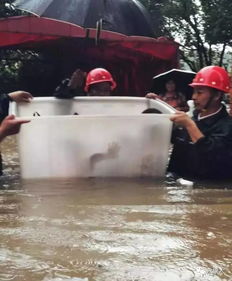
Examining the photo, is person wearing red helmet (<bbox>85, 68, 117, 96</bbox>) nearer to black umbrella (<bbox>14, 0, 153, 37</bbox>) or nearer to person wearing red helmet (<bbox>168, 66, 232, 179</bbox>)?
black umbrella (<bbox>14, 0, 153, 37</bbox>)

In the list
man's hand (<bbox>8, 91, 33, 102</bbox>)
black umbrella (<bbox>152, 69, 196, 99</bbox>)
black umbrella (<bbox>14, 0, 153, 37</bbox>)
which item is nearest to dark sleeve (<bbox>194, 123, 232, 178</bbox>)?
man's hand (<bbox>8, 91, 33, 102</bbox>)

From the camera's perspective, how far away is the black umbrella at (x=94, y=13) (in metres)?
7.67

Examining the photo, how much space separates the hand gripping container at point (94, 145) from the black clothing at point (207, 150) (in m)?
0.20

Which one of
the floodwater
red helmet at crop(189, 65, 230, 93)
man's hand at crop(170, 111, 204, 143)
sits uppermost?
red helmet at crop(189, 65, 230, 93)

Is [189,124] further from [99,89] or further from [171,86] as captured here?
[171,86]

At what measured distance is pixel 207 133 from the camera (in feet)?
17.3

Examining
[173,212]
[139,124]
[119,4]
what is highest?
[119,4]

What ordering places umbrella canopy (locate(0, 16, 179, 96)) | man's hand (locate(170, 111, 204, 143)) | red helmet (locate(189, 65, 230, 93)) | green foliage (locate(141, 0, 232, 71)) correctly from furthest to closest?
green foliage (locate(141, 0, 232, 71)) < umbrella canopy (locate(0, 16, 179, 96)) < red helmet (locate(189, 65, 230, 93)) < man's hand (locate(170, 111, 204, 143))

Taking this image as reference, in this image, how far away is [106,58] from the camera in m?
14.0

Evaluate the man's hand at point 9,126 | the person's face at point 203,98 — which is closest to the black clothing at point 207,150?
the person's face at point 203,98

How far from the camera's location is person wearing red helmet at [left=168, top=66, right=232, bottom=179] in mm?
5133

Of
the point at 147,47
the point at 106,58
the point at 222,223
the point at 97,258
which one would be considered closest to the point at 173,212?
the point at 222,223

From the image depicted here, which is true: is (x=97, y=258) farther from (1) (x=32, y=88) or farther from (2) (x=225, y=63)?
(2) (x=225, y=63)

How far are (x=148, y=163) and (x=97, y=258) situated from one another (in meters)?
2.38
